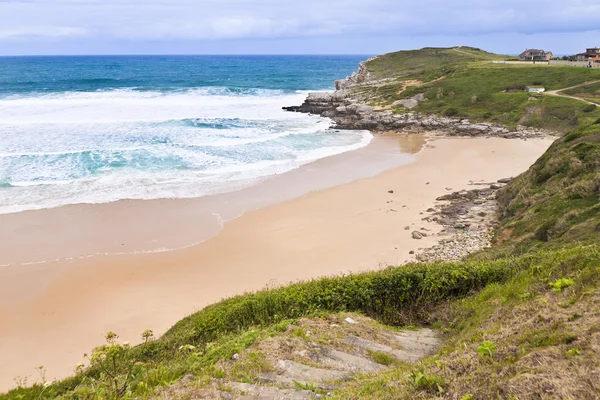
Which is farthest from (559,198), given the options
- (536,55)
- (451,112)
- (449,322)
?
(536,55)

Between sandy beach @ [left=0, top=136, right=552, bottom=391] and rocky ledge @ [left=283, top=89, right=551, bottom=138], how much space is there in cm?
1388

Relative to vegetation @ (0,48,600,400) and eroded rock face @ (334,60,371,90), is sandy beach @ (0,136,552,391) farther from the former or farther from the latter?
eroded rock face @ (334,60,371,90)

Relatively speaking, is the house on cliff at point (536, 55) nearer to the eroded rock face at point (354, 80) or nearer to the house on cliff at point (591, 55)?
the house on cliff at point (591, 55)

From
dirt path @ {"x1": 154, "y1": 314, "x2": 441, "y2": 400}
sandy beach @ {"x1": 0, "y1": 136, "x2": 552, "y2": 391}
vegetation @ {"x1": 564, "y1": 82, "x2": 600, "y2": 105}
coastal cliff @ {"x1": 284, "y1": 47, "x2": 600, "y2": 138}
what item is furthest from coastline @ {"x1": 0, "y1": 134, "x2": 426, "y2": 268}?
vegetation @ {"x1": 564, "y1": 82, "x2": 600, "y2": 105}

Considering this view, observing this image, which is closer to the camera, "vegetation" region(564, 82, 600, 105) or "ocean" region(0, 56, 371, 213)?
"ocean" region(0, 56, 371, 213)

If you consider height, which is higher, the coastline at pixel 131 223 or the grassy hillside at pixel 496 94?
the grassy hillside at pixel 496 94

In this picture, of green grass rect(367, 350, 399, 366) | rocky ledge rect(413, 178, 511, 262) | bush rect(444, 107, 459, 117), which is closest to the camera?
green grass rect(367, 350, 399, 366)

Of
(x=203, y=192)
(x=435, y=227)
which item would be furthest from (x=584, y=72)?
(x=203, y=192)

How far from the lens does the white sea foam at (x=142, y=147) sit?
23078 mm

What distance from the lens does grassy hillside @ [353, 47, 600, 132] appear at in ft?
127

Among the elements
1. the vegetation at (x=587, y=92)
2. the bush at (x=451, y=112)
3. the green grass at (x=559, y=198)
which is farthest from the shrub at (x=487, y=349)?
the vegetation at (x=587, y=92)

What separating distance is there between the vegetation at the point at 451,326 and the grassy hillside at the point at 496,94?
28.4 m

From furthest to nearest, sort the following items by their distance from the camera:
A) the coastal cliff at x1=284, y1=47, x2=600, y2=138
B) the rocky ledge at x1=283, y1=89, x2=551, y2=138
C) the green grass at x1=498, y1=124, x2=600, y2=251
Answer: the coastal cliff at x1=284, y1=47, x2=600, y2=138 < the rocky ledge at x1=283, y1=89, x2=551, y2=138 < the green grass at x1=498, y1=124, x2=600, y2=251

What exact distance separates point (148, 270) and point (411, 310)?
10157mm
